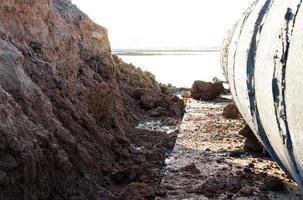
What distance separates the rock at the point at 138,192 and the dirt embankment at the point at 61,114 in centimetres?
21

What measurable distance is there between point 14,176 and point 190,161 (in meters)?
2.98

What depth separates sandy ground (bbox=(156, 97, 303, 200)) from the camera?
506cm

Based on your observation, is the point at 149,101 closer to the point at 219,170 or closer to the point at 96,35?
the point at 96,35

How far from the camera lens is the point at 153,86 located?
12883 millimetres

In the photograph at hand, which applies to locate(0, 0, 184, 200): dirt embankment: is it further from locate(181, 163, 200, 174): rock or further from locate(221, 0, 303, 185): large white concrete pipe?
locate(221, 0, 303, 185): large white concrete pipe

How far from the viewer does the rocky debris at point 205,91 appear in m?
13.3

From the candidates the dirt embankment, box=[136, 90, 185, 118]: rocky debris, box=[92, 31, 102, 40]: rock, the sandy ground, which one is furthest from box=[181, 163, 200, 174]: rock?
box=[92, 31, 102, 40]: rock

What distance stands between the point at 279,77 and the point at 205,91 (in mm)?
10717

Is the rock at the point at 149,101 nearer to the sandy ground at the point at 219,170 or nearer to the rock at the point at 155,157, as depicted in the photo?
the sandy ground at the point at 219,170

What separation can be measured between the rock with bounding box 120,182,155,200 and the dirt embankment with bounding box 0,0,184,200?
0.21 meters

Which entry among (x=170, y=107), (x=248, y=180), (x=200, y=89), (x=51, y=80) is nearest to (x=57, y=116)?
(x=51, y=80)

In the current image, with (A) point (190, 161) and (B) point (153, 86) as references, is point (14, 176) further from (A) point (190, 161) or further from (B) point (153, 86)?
(B) point (153, 86)

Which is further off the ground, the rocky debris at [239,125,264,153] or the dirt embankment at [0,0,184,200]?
the dirt embankment at [0,0,184,200]

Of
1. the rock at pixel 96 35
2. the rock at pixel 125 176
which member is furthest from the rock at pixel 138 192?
the rock at pixel 96 35
